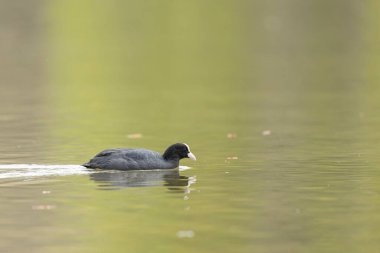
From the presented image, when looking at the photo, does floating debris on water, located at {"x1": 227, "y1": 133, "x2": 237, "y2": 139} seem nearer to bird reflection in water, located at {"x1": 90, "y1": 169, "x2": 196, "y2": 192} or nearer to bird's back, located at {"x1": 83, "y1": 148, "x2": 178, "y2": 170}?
bird reflection in water, located at {"x1": 90, "y1": 169, "x2": 196, "y2": 192}

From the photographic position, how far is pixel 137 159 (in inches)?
770

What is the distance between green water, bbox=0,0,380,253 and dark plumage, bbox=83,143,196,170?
0.18 meters

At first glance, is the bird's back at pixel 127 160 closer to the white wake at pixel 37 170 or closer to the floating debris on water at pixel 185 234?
the white wake at pixel 37 170

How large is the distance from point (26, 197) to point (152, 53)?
33.5 metres

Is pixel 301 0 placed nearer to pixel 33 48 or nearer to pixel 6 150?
pixel 33 48

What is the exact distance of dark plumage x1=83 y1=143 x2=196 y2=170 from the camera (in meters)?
19.4

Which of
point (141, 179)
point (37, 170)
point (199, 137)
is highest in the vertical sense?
point (199, 137)

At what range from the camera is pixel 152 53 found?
50.1 m

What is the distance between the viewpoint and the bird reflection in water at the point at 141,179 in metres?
18.1

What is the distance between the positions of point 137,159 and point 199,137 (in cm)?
499

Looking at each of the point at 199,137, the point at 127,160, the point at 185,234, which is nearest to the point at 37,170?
the point at 127,160

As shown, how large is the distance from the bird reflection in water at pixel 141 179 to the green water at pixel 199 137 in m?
0.03

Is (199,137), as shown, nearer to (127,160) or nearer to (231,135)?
(231,135)

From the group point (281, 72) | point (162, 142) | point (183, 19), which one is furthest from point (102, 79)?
point (183, 19)
